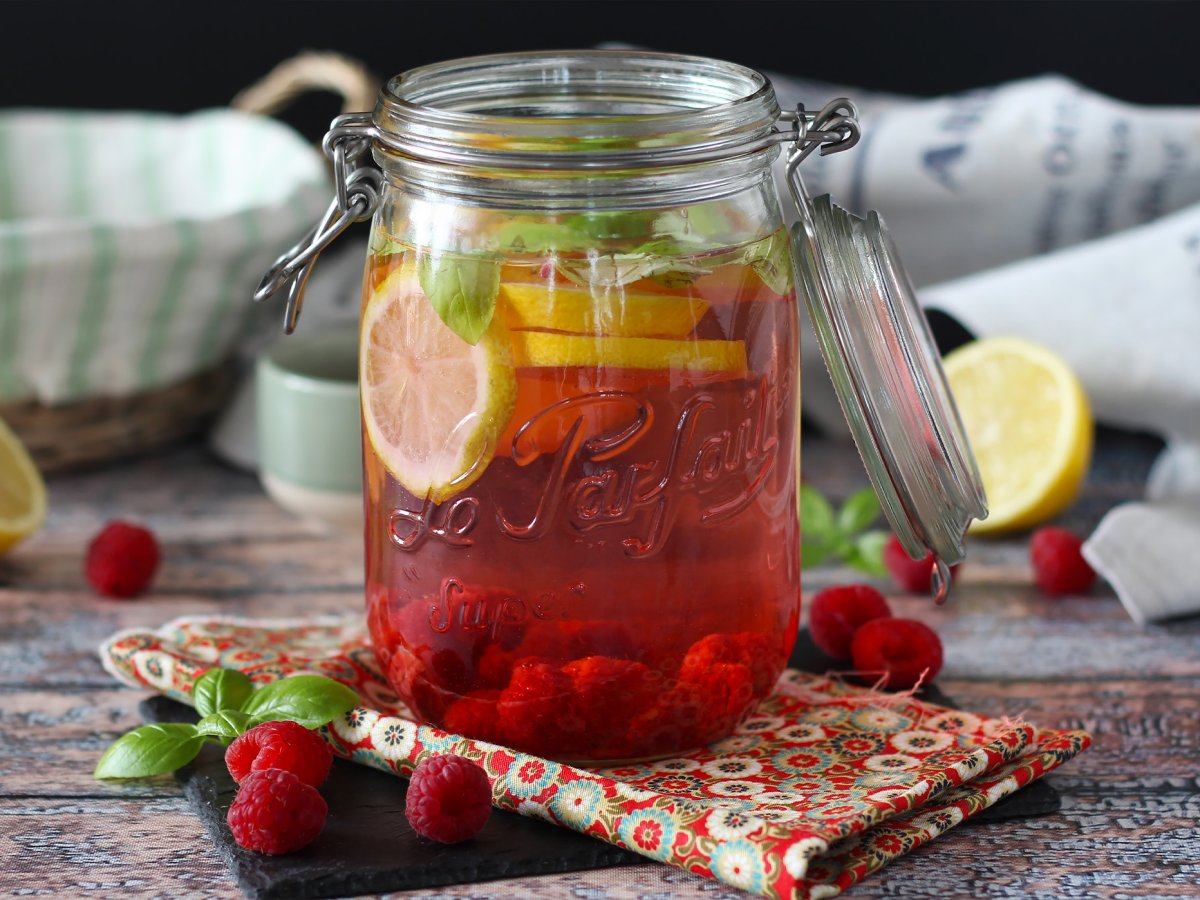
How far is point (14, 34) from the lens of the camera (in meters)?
2.06

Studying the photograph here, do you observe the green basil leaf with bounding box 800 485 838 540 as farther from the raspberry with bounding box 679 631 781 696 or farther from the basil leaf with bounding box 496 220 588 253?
the basil leaf with bounding box 496 220 588 253

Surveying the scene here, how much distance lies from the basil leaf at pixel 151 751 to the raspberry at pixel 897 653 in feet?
→ 1.42

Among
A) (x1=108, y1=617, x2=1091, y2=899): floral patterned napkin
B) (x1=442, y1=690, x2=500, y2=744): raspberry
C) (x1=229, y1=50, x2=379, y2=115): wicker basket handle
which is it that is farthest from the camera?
(x1=229, y1=50, x2=379, y2=115): wicker basket handle

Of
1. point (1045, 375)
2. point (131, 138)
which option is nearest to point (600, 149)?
point (1045, 375)

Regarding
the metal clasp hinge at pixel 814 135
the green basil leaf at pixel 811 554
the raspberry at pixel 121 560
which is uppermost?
the metal clasp hinge at pixel 814 135

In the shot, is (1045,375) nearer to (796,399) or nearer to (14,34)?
A: (796,399)

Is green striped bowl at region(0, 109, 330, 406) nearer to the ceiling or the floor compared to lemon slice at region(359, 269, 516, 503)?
nearer to the floor

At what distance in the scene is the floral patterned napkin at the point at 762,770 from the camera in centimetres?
80

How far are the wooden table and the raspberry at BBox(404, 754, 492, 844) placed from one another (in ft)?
0.10

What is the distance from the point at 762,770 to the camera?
91 centimetres

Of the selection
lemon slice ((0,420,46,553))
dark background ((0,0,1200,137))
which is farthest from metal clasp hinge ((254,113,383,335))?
dark background ((0,0,1200,137))

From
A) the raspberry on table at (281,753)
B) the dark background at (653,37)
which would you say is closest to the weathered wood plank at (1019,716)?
the raspberry on table at (281,753)

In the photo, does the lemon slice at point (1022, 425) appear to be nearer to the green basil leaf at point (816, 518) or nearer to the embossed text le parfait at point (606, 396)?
the green basil leaf at point (816, 518)

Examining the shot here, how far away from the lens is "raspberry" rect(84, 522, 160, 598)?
1286 mm
